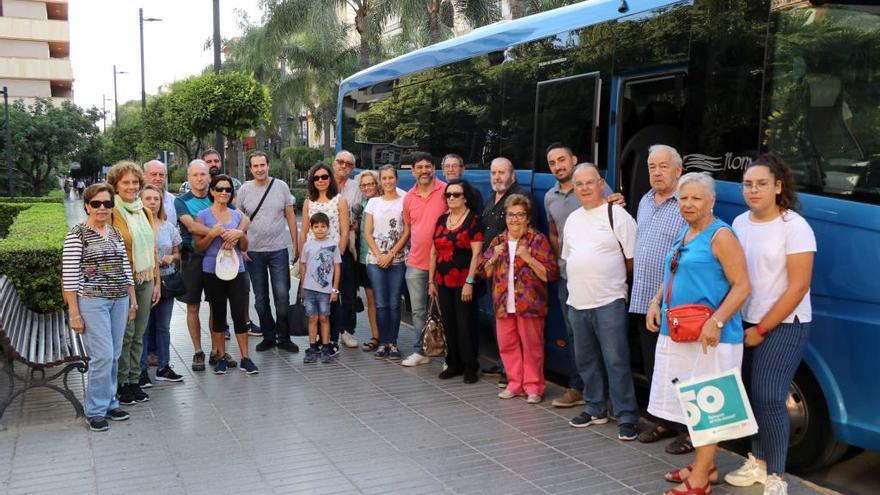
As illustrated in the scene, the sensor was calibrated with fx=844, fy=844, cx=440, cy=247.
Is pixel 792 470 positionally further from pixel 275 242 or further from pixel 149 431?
pixel 275 242

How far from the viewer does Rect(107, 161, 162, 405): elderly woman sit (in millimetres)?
6379

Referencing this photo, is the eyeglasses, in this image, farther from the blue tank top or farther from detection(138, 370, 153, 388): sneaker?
the blue tank top

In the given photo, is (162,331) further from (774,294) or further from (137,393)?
(774,294)

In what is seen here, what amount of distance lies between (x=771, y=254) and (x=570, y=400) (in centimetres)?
253

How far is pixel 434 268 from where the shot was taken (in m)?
7.48

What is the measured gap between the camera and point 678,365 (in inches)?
183

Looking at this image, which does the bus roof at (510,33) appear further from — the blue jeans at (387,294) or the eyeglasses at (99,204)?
the eyeglasses at (99,204)

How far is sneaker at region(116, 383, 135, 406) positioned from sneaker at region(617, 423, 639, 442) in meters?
3.79

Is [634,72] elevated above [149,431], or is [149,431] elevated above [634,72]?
[634,72]

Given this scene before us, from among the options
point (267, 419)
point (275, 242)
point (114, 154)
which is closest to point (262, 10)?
point (114, 154)

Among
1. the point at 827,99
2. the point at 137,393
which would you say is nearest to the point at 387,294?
the point at 137,393

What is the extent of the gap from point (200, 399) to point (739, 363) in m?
4.30

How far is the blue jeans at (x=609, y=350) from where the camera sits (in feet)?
18.9

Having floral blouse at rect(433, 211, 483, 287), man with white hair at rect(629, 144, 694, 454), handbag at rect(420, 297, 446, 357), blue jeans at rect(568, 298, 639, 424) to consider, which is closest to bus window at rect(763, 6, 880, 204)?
man with white hair at rect(629, 144, 694, 454)
